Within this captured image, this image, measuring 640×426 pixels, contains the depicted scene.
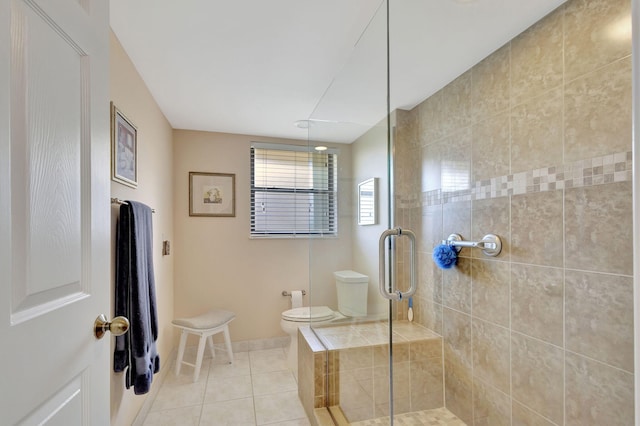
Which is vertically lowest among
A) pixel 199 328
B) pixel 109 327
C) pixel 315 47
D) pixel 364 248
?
pixel 199 328

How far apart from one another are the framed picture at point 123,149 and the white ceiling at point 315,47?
41 centimetres

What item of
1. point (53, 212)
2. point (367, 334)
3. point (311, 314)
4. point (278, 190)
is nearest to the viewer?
point (53, 212)

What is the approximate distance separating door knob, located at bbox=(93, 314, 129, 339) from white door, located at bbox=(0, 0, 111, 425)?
0.02m

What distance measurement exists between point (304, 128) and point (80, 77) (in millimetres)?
2428

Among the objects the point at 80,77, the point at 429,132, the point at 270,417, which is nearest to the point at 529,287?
the point at 429,132

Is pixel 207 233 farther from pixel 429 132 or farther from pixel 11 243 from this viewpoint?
pixel 11 243

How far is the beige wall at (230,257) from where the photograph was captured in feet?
10.2

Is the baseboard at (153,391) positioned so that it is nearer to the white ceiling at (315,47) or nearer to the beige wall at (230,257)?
the beige wall at (230,257)

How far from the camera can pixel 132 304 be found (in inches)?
63.8

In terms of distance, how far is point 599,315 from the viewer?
122 centimetres

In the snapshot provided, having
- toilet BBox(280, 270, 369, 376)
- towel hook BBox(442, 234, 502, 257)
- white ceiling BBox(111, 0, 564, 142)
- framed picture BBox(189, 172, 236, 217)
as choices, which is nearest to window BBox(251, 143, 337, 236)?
framed picture BBox(189, 172, 236, 217)

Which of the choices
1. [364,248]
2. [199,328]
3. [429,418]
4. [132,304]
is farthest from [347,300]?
[199,328]

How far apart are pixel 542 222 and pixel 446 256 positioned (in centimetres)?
64

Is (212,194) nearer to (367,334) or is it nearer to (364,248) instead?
(364,248)
